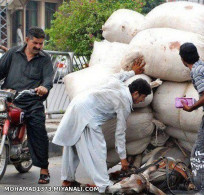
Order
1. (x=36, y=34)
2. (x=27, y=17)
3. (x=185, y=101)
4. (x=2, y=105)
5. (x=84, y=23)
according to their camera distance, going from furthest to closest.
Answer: (x=27, y=17)
(x=84, y=23)
(x=36, y=34)
(x=2, y=105)
(x=185, y=101)

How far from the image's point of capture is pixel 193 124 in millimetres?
5984

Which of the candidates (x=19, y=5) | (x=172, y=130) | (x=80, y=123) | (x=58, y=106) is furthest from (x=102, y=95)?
(x=19, y=5)

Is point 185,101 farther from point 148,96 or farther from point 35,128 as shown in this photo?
point 35,128

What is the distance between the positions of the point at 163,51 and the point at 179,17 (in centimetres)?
46

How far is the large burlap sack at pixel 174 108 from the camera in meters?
5.98

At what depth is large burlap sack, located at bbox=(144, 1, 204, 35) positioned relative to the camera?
625 centimetres

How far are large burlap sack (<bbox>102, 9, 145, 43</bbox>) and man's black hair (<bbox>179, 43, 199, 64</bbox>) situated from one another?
4.78 feet

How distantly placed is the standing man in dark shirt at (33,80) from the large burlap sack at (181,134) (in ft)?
4.27

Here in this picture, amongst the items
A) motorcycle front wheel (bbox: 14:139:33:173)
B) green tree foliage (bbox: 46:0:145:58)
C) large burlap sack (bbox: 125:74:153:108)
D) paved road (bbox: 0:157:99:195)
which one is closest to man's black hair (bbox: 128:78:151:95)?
large burlap sack (bbox: 125:74:153:108)

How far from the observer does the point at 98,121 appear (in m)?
5.88

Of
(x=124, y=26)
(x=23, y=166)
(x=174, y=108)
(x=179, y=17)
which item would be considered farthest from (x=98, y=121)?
(x=23, y=166)

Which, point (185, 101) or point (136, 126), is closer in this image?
point (185, 101)

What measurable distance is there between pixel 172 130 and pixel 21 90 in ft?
5.32

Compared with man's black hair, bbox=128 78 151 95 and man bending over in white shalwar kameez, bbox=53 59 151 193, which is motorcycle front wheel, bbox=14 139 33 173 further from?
man's black hair, bbox=128 78 151 95
